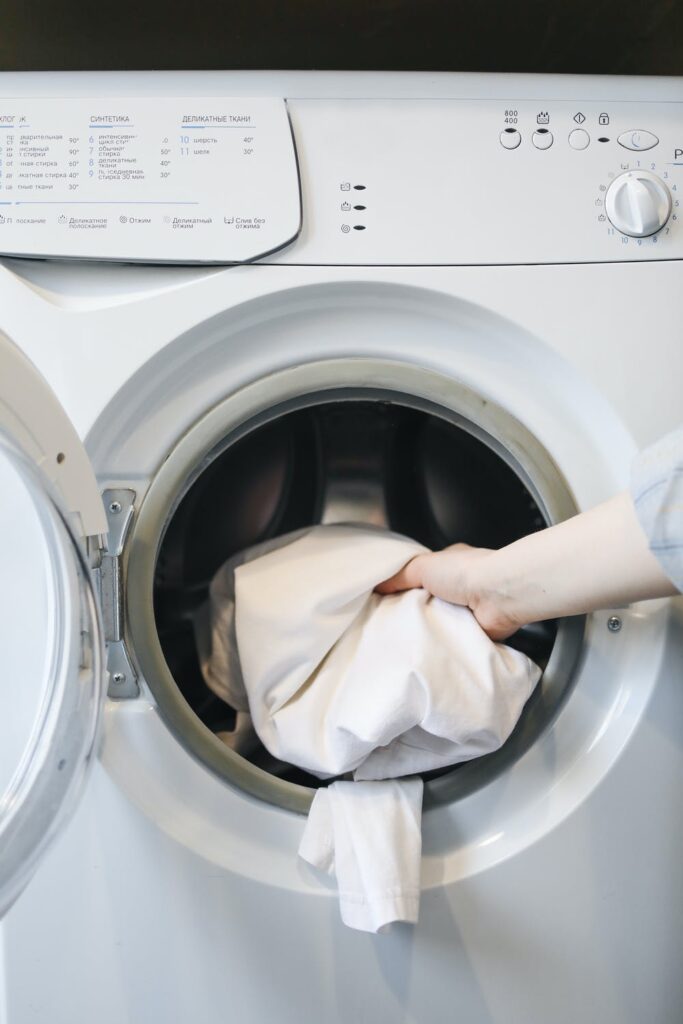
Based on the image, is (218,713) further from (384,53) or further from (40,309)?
(384,53)

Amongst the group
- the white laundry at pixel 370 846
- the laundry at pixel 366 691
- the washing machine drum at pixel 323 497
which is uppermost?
the washing machine drum at pixel 323 497

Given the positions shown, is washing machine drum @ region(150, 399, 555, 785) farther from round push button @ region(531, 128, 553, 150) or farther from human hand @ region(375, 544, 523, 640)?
round push button @ region(531, 128, 553, 150)

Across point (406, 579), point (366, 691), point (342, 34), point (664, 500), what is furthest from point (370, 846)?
point (342, 34)

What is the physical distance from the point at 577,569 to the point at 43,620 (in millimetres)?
375

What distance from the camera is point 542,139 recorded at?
0.66 metres

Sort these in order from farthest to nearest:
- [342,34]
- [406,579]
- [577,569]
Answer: [342,34] → [406,579] → [577,569]

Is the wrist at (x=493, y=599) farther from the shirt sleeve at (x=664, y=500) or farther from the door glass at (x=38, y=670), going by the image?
A: the door glass at (x=38, y=670)

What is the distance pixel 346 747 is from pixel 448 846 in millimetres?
122

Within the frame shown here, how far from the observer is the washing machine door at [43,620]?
0.53 m

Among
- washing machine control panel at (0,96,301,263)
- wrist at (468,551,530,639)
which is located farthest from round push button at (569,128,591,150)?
wrist at (468,551,530,639)

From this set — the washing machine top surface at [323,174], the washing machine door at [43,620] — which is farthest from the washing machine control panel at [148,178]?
the washing machine door at [43,620]

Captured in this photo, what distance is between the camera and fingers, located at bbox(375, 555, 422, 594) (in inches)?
28.2

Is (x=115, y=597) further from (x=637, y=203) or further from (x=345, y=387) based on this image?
(x=637, y=203)

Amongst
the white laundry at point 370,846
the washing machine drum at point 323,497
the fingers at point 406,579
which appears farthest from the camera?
the washing machine drum at point 323,497
